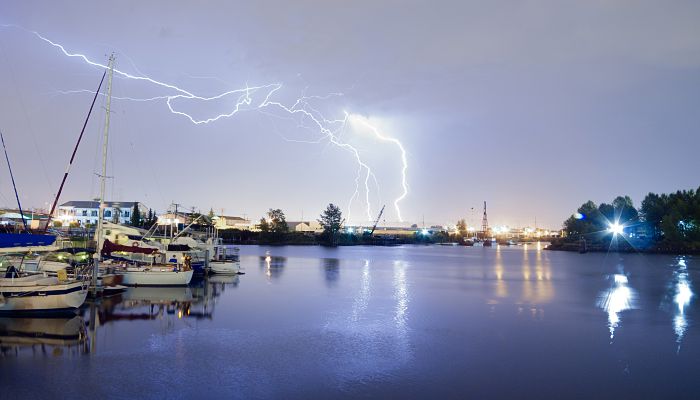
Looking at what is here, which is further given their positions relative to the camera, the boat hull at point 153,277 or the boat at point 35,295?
the boat hull at point 153,277

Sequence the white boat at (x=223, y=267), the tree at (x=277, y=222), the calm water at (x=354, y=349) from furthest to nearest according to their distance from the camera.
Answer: the tree at (x=277, y=222), the white boat at (x=223, y=267), the calm water at (x=354, y=349)

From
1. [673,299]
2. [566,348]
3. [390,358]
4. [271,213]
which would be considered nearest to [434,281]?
[673,299]

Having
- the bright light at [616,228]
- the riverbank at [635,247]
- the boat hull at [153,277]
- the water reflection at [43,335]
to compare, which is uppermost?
the bright light at [616,228]

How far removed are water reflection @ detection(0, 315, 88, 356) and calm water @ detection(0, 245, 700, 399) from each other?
11cm

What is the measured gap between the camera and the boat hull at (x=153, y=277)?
123ft

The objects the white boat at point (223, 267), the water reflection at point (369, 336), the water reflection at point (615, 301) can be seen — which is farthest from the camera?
the white boat at point (223, 267)

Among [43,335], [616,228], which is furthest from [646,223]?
[43,335]

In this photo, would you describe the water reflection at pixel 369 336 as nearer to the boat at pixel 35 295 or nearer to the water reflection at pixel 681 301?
the water reflection at pixel 681 301

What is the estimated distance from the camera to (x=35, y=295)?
24.5 metres

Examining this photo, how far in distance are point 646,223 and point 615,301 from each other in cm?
13341

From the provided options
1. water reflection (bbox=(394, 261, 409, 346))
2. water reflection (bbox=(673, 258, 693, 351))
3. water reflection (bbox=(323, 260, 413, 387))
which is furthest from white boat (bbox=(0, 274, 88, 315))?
water reflection (bbox=(673, 258, 693, 351))

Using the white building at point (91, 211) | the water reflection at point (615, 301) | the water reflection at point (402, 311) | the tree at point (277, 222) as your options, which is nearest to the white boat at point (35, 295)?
the water reflection at point (402, 311)

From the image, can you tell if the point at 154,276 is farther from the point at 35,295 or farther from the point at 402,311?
the point at 402,311

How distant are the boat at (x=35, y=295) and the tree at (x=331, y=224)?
6587 inches
